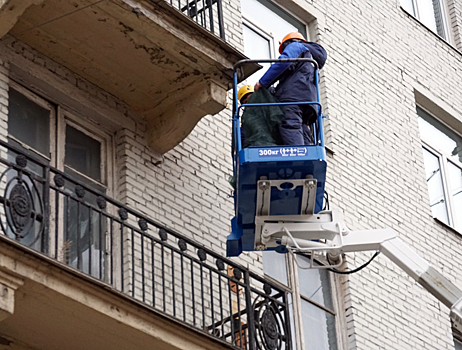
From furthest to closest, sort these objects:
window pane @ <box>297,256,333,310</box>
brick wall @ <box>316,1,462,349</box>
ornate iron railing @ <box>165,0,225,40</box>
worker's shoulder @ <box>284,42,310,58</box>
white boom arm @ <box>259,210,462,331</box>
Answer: brick wall @ <box>316,1,462,349</box> < window pane @ <box>297,256,333,310</box> < ornate iron railing @ <box>165,0,225,40</box> < worker's shoulder @ <box>284,42,310,58</box> < white boom arm @ <box>259,210,462,331</box>

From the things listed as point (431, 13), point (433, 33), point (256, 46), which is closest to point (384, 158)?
point (256, 46)

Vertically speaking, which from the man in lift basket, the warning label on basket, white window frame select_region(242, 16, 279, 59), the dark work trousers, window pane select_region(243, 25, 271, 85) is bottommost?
the warning label on basket

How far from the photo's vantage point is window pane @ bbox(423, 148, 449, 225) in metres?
15.2

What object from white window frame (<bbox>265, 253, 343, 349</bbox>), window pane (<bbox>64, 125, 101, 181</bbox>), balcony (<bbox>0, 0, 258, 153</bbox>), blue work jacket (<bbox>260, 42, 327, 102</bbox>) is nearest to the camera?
balcony (<bbox>0, 0, 258, 153</bbox>)

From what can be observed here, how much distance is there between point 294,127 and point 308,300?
118 inches

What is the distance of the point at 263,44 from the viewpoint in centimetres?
1376

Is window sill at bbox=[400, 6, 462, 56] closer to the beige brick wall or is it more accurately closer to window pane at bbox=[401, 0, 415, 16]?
the beige brick wall

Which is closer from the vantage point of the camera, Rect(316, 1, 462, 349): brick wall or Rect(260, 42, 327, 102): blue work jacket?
Rect(260, 42, 327, 102): blue work jacket

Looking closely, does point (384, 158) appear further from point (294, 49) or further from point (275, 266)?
point (294, 49)

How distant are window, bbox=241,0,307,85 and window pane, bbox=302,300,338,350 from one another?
2918 millimetres

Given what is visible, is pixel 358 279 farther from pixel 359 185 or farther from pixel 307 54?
pixel 307 54

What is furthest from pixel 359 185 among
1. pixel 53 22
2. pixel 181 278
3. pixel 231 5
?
pixel 53 22

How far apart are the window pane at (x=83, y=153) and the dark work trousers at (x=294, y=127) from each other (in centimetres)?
197

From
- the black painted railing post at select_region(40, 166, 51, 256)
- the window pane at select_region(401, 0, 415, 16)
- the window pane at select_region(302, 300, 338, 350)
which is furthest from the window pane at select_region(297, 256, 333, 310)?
the window pane at select_region(401, 0, 415, 16)
